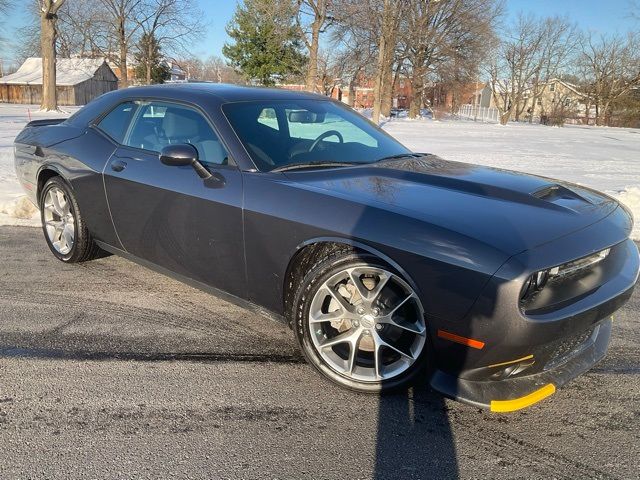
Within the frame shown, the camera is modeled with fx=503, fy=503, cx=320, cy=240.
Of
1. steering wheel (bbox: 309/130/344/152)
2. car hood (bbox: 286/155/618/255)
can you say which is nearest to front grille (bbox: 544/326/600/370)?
car hood (bbox: 286/155/618/255)

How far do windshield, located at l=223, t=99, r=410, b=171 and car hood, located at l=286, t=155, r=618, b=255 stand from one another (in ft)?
0.72

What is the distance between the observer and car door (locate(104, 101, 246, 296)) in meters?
2.92

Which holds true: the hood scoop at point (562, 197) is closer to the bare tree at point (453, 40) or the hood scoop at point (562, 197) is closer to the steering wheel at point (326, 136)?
the steering wheel at point (326, 136)

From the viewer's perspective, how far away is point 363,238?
238cm

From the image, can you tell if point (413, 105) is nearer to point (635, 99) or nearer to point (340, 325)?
point (635, 99)

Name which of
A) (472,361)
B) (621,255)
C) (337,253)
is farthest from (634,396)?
(337,253)

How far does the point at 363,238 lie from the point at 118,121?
2.44 m

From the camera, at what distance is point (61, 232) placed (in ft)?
14.2

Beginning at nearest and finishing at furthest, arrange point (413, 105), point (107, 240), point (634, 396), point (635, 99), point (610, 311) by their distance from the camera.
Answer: point (610, 311), point (634, 396), point (107, 240), point (413, 105), point (635, 99)

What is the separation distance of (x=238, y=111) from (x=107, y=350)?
5.42 ft

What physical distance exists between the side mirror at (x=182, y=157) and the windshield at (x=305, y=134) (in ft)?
0.97

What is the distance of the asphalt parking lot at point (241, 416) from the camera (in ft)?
6.69

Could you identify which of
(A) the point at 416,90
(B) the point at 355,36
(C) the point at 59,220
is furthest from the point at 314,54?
(C) the point at 59,220

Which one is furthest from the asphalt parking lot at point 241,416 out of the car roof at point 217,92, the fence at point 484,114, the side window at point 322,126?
→ the fence at point 484,114
